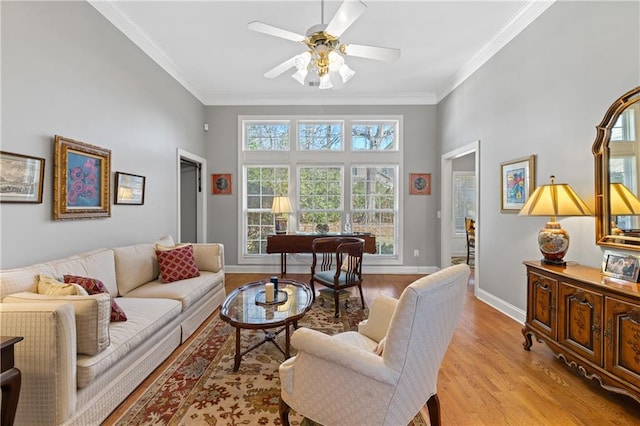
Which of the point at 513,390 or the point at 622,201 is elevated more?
the point at 622,201

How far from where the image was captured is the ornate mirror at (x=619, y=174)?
1.87 meters

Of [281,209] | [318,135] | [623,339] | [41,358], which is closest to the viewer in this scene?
[41,358]

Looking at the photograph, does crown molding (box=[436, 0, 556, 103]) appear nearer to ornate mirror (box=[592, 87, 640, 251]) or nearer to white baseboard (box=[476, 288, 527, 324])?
ornate mirror (box=[592, 87, 640, 251])

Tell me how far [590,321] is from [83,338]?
2.94 m

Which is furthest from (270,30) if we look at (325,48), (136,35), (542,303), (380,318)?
(542,303)

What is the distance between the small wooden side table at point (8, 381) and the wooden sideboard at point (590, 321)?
2961mm

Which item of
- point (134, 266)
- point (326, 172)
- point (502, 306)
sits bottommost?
point (502, 306)

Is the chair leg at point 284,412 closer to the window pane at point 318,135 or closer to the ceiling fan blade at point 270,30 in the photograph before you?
the ceiling fan blade at point 270,30

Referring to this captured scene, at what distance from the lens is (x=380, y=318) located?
5.55 feet

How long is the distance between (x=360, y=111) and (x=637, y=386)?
446 centimetres

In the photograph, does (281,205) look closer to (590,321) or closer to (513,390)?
(513,390)

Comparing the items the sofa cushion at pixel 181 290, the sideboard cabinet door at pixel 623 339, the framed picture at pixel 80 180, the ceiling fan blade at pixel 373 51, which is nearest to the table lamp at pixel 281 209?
the sofa cushion at pixel 181 290

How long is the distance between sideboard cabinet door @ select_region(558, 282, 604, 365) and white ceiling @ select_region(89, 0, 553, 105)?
98.7 inches

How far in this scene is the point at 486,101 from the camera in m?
3.48
